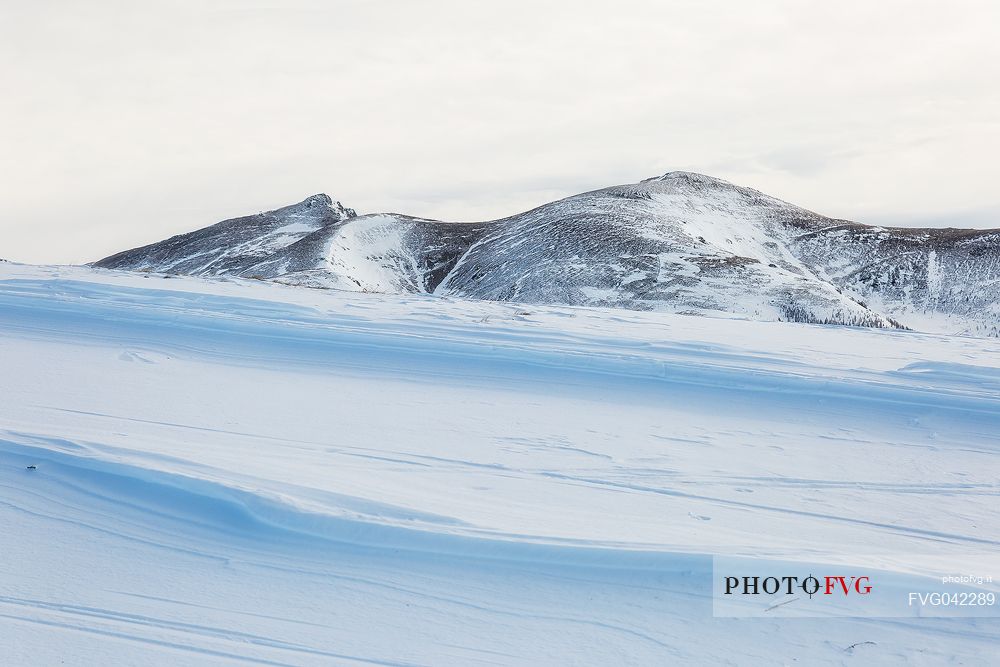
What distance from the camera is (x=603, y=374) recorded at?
664 centimetres

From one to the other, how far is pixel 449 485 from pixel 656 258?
98.3 ft

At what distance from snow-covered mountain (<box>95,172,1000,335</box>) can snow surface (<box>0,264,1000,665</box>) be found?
63.9 ft

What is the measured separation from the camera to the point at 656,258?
33062mm

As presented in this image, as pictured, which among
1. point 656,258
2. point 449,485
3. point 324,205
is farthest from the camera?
point 324,205

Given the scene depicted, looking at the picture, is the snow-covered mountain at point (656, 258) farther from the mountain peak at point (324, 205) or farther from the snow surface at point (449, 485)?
the snow surface at point (449, 485)

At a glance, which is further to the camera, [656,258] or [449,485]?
[656,258]

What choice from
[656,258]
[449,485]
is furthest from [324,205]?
[449,485]

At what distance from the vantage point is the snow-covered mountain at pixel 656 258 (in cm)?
2914

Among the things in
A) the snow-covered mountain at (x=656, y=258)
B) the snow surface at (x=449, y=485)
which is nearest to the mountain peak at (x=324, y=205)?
the snow-covered mountain at (x=656, y=258)

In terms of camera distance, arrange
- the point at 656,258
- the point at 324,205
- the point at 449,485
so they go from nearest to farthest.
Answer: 1. the point at 449,485
2. the point at 656,258
3. the point at 324,205

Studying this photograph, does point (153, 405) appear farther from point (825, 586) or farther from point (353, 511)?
point (825, 586)

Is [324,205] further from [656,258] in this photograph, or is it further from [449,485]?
[449,485]

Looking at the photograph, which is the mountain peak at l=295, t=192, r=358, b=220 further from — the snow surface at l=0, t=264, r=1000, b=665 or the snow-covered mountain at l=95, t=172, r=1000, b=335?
the snow surface at l=0, t=264, r=1000, b=665

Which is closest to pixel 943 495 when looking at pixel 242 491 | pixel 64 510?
pixel 242 491
